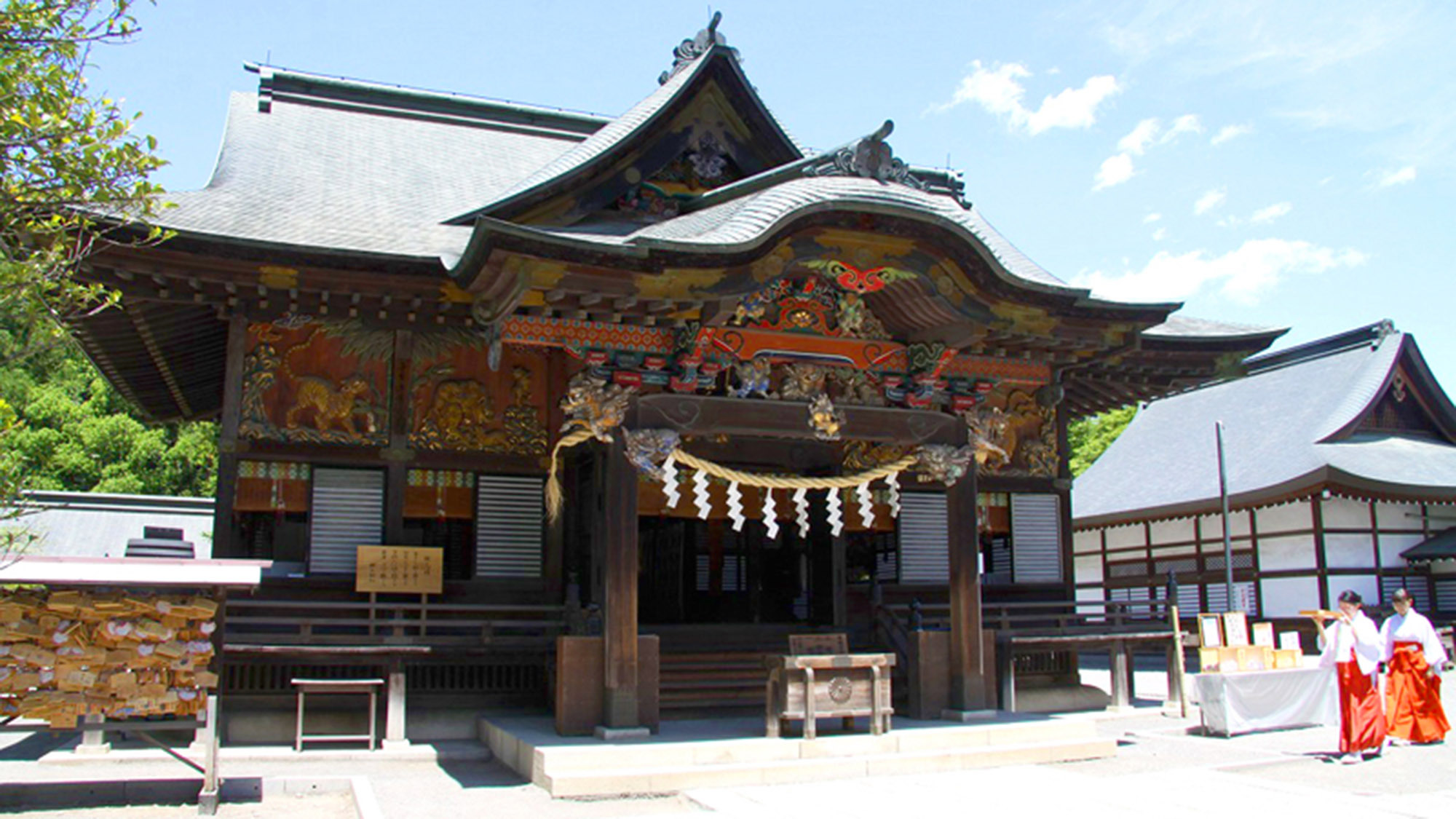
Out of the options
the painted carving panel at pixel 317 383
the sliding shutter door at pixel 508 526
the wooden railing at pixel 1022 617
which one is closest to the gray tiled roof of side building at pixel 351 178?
the painted carving panel at pixel 317 383

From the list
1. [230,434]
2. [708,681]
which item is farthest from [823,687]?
[230,434]

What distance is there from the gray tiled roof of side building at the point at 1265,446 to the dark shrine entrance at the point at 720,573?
1206cm

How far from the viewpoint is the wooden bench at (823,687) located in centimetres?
1044

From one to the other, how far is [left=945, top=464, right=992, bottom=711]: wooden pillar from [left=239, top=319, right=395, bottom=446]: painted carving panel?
21.0 feet

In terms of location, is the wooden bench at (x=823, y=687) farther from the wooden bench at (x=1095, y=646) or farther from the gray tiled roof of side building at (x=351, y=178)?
the gray tiled roof of side building at (x=351, y=178)

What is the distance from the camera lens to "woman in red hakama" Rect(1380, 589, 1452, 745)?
11211mm

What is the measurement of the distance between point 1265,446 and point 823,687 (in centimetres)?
1875

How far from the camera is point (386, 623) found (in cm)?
1085

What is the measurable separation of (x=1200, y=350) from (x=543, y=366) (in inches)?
339

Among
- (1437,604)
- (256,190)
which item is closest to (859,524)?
(256,190)

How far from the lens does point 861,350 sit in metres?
12.1

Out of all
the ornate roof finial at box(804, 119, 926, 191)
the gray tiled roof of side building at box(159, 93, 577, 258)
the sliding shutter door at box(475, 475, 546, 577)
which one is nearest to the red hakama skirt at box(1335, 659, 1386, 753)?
the ornate roof finial at box(804, 119, 926, 191)

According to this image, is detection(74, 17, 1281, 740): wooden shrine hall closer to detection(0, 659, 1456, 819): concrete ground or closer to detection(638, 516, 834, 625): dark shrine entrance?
detection(638, 516, 834, 625): dark shrine entrance

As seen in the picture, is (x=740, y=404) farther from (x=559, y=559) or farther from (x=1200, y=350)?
(x=1200, y=350)
